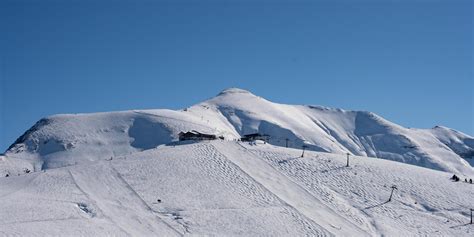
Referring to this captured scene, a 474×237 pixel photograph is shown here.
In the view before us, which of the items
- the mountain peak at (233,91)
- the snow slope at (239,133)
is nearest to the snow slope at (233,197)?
the snow slope at (239,133)

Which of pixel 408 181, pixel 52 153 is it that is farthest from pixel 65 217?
pixel 52 153

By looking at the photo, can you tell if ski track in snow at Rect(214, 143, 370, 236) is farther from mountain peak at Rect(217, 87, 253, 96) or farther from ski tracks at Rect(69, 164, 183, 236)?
mountain peak at Rect(217, 87, 253, 96)

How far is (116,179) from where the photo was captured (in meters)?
43.9

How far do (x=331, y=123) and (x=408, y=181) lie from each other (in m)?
131

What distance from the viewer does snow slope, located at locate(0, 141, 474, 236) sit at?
34219mm

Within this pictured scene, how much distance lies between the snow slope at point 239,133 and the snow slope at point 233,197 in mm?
38127

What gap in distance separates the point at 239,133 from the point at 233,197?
97.8 m

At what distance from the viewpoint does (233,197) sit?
4000 cm

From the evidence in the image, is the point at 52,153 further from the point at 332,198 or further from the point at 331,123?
the point at 331,123

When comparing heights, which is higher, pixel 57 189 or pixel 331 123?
pixel 57 189

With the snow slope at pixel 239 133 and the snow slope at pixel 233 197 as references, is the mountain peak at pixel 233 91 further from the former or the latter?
the snow slope at pixel 233 197

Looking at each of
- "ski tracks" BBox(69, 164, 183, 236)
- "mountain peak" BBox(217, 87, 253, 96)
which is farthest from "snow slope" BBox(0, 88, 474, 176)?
"ski tracks" BBox(69, 164, 183, 236)

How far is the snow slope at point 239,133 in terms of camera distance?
91250 mm

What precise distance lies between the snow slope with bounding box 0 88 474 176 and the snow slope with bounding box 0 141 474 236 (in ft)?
125
